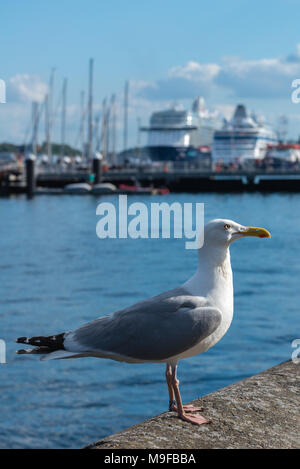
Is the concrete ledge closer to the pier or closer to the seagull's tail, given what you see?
the seagull's tail

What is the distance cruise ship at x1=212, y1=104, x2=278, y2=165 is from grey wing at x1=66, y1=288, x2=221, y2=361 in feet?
269

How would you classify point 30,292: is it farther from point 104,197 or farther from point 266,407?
point 104,197

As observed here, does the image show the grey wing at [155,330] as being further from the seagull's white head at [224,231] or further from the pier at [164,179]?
the pier at [164,179]

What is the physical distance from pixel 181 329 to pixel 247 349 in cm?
790

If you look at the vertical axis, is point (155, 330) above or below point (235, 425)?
above

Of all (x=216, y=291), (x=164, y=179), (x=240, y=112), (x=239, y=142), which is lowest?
(x=216, y=291)

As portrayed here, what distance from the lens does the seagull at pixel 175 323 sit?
206 centimetres

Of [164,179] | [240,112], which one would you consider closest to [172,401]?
[164,179]

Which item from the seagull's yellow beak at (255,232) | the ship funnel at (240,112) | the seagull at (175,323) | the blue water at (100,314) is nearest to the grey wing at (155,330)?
the seagull at (175,323)

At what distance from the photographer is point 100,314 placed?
40.2 ft

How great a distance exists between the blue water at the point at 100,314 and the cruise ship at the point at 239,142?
56231 millimetres

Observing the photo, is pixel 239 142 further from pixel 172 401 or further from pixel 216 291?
pixel 216 291

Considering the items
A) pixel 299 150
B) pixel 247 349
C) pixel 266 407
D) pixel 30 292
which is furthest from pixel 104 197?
pixel 299 150

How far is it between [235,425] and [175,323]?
1.48 feet
